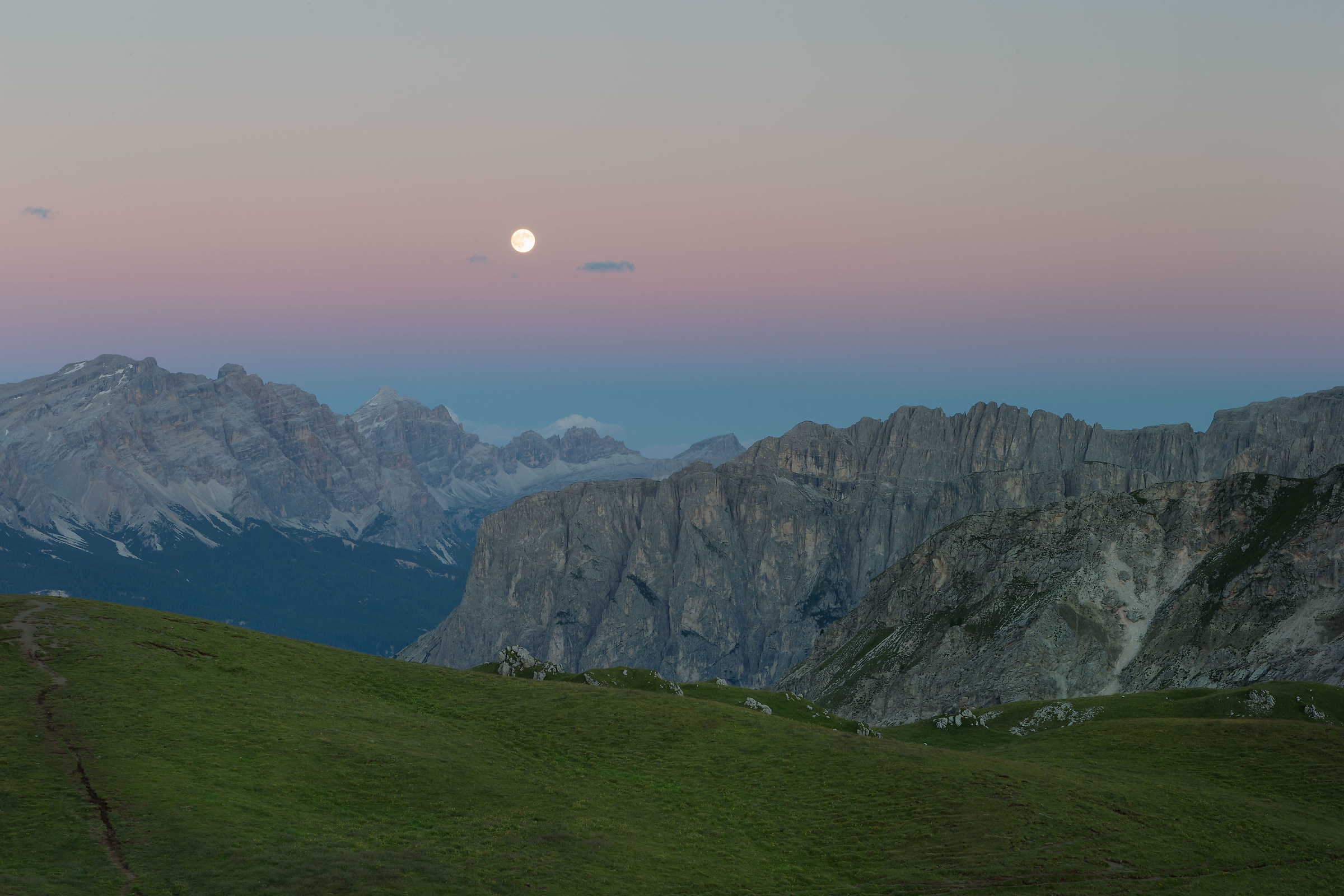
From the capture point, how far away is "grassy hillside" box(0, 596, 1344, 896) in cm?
5522

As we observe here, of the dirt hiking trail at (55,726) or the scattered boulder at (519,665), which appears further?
the scattered boulder at (519,665)

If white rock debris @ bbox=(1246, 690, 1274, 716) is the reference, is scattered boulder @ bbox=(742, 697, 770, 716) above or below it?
below

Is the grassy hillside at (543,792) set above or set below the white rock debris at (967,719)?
above

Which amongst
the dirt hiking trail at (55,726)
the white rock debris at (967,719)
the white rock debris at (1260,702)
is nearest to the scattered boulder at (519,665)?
the dirt hiking trail at (55,726)

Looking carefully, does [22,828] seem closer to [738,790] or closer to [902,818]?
[738,790]

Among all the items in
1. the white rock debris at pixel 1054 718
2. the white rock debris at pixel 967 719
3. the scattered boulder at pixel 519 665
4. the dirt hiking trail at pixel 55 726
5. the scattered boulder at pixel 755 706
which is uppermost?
the dirt hiking trail at pixel 55 726

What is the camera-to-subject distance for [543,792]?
7162 cm

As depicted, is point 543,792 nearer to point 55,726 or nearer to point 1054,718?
point 55,726

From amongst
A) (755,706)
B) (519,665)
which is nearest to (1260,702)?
(755,706)

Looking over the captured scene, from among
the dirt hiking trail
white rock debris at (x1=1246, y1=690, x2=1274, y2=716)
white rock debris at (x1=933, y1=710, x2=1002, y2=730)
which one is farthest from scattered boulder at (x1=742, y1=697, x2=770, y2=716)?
the dirt hiking trail

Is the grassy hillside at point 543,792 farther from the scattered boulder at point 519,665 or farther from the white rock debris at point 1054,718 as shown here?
the white rock debris at point 1054,718

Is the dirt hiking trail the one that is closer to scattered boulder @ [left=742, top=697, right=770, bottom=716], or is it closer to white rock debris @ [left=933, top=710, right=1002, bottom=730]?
scattered boulder @ [left=742, top=697, right=770, bottom=716]

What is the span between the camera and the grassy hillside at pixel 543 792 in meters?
55.2

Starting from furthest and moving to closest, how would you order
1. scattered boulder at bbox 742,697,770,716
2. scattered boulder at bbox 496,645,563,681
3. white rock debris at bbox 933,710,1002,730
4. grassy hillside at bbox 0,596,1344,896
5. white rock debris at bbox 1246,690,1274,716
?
white rock debris at bbox 933,710,1002,730
white rock debris at bbox 1246,690,1274,716
scattered boulder at bbox 496,645,563,681
scattered boulder at bbox 742,697,770,716
grassy hillside at bbox 0,596,1344,896
